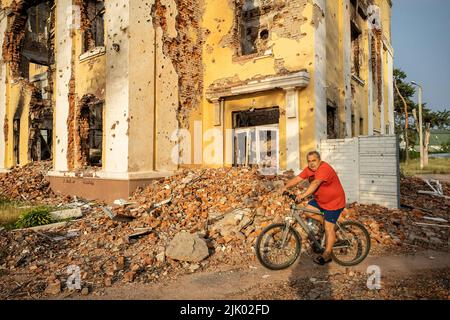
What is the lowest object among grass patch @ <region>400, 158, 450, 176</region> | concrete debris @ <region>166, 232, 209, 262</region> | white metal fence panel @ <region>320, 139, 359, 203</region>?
concrete debris @ <region>166, 232, 209, 262</region>

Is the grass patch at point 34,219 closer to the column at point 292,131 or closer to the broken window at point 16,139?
the column at point 292,131

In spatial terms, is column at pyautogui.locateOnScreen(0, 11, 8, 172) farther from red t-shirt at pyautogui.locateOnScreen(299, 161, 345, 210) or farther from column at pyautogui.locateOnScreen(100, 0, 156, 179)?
red t-shirt at pyautogui.locateOnScreen(299, 161, 345, 210)

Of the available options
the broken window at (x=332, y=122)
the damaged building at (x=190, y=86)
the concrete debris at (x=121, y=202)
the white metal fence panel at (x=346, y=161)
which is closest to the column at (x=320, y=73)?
the damaged building at (x=190, y=86)

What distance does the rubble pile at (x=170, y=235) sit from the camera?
4.38 m

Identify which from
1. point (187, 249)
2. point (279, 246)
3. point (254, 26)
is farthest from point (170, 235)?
point (254, 26)

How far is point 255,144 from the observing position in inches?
397

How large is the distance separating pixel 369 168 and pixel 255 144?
380cm

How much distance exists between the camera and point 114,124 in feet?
28.0

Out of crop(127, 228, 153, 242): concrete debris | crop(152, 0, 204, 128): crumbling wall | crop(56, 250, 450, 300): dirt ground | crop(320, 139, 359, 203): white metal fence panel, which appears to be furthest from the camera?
crop(152, 0, 204, 128): crumbling wall

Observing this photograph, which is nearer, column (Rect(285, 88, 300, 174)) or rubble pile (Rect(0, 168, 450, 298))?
rubble pile (Rect(0, 168, 450, 298))

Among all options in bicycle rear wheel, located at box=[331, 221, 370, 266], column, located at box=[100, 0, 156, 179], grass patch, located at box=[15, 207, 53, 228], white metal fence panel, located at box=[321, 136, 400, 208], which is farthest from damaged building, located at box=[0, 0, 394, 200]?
bicycle rear wheel, located at box=[331, 221, 370, 266]

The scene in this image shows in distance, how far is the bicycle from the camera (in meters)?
4.30

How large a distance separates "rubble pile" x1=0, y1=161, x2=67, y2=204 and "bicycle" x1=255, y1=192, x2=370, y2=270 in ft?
25.5
